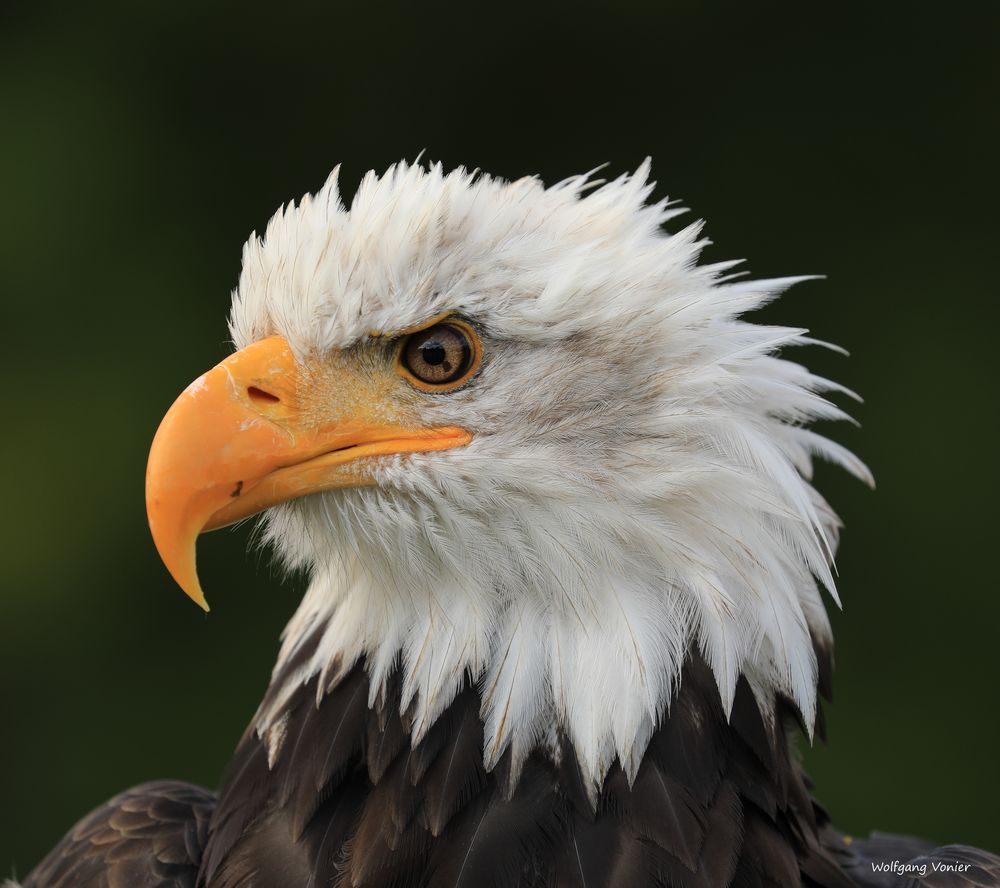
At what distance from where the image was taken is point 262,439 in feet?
6.31

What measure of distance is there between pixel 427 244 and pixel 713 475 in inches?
22.9

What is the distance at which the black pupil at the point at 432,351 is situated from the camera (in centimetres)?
198

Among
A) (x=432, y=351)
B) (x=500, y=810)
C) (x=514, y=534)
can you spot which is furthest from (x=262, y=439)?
(x=500, y=810)

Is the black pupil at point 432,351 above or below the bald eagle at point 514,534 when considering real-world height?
above

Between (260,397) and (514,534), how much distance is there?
456mm

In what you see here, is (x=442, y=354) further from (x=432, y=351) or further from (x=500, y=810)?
(x=500, y=810)

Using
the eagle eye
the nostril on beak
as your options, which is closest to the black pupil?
the eagle eye

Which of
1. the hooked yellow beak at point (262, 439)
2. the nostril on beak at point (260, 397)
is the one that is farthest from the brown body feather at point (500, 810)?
the nostril on beak at point (260, 397)

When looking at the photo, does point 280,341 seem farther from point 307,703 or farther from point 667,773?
point 667,773

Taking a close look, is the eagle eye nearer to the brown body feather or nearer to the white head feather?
the white head feather

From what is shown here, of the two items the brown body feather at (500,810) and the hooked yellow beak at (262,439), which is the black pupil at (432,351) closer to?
the hooked yellow beak at (262,439)

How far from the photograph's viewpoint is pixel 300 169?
5.21 metres

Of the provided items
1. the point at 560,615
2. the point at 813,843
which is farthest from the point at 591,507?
the point at 813,843

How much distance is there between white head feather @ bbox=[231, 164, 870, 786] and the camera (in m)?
1.93
